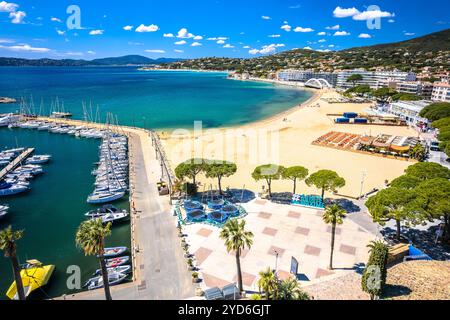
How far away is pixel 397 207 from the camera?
28.2 m

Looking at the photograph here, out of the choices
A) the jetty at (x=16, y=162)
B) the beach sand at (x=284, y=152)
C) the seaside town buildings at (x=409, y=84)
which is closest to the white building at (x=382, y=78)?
the seaside town buildings at (x=409, y=84)

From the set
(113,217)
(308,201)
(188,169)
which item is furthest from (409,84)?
(113,217)

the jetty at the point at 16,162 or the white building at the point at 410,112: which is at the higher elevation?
the white building at the point at 410,112

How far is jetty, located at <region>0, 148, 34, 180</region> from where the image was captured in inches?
2069

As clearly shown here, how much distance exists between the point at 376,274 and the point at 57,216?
39449 mm

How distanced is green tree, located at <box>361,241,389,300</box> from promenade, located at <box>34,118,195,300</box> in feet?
43.7

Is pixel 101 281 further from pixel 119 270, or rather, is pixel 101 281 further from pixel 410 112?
pixel 410 112

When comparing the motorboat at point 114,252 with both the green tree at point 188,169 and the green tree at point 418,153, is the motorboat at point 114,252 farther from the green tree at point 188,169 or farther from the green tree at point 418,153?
the green tree at point 418,153

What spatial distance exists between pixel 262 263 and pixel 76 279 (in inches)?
708

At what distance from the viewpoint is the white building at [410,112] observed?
82.8 meters

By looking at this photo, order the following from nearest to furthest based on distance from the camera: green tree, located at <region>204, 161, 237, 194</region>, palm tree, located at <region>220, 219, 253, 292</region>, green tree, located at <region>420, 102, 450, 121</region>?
palm tree, located at <region>220, 219, 253, 292</region>, green tree, located at <region>204, 161, 237, 194</region>, green tree, located at <region>420, 102, 450, 121</region>

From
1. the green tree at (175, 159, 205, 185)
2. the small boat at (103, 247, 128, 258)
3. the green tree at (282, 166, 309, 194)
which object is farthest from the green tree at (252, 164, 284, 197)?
the small boat at (103, 247, 128, 258)

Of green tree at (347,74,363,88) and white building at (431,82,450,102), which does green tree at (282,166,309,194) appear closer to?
white building at (431,82,450,102)

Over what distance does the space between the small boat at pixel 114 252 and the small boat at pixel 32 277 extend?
203 inches
